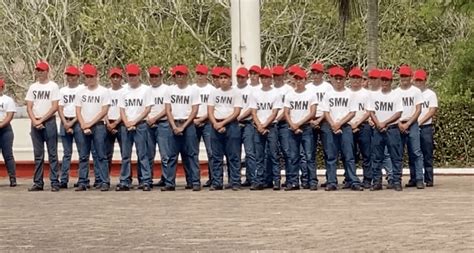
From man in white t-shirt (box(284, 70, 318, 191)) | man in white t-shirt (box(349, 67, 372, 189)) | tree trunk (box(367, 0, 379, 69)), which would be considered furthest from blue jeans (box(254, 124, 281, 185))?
tree trunk (box(367, 0, 379, 69))

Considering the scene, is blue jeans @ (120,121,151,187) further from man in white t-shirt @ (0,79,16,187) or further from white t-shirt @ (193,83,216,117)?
man in white t-shirt @ (0,79,16,187)

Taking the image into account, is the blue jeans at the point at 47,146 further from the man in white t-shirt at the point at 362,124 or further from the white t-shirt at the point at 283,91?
the man in white t-shirt at the point at 362,124

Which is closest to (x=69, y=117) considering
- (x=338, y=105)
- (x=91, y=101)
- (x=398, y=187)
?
(x=91, y=101)

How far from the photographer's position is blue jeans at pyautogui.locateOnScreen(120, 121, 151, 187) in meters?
19.2

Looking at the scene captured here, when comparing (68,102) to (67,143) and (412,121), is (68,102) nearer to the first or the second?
(67,143)

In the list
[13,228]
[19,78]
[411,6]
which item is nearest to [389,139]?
[13,228]

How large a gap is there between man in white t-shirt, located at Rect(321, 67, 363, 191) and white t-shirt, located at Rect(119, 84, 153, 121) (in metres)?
2.74

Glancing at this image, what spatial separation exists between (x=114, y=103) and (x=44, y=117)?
111 centimetres

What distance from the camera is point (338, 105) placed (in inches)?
739

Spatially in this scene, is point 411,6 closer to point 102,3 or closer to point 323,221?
point 102,3

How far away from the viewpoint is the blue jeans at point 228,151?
19.1 metres

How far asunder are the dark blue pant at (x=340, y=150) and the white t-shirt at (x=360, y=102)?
0.27 m

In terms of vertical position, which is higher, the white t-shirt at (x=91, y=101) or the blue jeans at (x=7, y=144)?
the white t-shirt at (x=91, y=101)

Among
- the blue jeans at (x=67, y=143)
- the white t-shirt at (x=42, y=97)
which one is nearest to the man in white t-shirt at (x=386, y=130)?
the blue jeans at (x=67, y=143)
